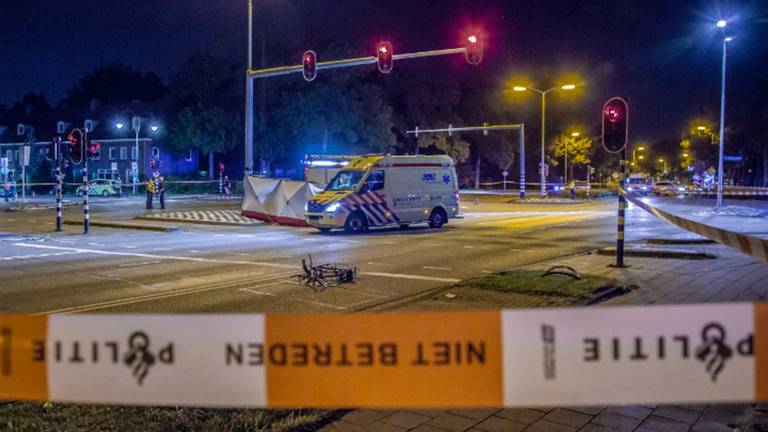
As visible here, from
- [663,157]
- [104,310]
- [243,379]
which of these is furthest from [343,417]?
[663,157]

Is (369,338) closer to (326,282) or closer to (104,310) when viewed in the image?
(104,310)

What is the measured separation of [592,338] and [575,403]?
26 centimetres

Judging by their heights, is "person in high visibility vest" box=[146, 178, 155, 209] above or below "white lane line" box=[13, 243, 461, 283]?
above

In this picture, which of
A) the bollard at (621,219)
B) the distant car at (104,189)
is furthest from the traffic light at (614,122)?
the distant car at (104,189)

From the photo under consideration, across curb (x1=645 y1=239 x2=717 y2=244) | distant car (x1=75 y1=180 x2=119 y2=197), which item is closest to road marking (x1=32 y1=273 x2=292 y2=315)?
curb (x1=645 y1=239 x2=717 y2=244)

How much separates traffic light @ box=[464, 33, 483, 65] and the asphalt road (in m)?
5.29

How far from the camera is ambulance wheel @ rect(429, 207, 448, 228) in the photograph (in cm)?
2420

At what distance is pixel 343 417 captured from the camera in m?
4.98

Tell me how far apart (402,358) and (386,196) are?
19.9 meters

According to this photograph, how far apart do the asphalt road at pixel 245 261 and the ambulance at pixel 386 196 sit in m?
0.60

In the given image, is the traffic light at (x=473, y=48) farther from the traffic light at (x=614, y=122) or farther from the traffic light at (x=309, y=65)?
the traffic light at (x=614, y=122)

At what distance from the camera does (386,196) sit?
2278cm

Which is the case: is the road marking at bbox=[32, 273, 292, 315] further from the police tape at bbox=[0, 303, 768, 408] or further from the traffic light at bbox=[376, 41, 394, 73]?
the traffic light at bbox=[376, 41, 394, 73]

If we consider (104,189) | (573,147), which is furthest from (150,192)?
(573,147)
